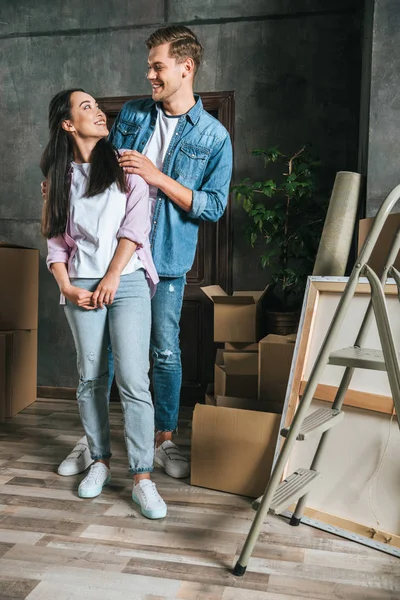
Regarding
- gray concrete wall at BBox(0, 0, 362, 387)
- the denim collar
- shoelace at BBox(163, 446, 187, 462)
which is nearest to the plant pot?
gray concrete wall at BBox(0, 0, 362, 387)

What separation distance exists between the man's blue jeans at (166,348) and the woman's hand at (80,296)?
14.4 inches

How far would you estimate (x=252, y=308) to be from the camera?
9.92 feet

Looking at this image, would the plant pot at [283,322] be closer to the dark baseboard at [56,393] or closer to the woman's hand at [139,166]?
the woman's hand at [139,166]

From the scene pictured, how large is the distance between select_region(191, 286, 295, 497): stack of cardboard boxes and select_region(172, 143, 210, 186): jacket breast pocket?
777mm

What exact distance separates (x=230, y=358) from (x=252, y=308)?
33cm

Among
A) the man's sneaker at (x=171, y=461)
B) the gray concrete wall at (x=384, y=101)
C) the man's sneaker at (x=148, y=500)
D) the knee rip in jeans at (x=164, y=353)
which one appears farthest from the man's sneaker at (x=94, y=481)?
the gray concrete wall at (x=384, y=101)

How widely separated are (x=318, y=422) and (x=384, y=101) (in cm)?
152

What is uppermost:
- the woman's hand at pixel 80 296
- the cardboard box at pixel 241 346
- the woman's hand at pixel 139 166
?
the woman's hand at pixel 139 166

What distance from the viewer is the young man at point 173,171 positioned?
2410 millimetres

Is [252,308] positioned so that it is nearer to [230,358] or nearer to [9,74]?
[230,358]

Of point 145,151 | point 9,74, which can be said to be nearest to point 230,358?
point 145,151

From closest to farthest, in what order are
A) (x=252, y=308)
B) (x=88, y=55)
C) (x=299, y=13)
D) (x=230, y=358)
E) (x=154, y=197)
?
1. (x=154, y=197)
2. (x=230, y=358)
3. (x=252, y=308)
4. (x=299, y=13)
5. (x=88, y=55)

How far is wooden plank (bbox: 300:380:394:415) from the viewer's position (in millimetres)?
1972

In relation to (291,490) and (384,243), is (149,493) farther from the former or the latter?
(384,243)
